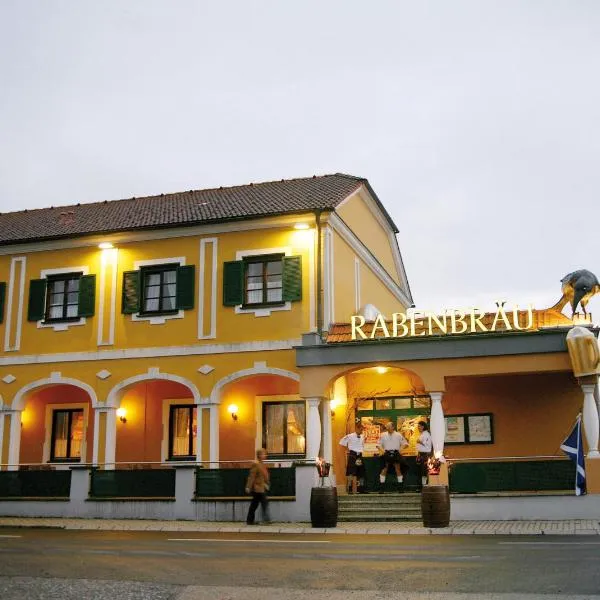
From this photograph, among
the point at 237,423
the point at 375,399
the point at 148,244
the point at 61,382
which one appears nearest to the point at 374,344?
the point at 375,399

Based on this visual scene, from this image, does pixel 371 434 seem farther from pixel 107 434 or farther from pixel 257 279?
pixel 107 434

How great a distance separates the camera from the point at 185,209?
987 inches

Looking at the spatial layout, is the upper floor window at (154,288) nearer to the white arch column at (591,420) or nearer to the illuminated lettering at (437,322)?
the illuminated lettering at (437,322)

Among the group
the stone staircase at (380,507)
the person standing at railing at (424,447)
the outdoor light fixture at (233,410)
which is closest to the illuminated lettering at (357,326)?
the person standing at railing at (424,447)

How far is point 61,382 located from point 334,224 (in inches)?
348

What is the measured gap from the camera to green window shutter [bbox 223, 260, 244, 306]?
22.5 meters

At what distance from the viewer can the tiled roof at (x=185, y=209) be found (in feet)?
75.7

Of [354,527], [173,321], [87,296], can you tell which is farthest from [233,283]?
[354,527]

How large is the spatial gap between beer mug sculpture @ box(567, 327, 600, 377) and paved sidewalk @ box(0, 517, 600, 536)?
127 inches

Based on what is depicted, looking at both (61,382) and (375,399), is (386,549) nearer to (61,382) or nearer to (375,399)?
(375,399)

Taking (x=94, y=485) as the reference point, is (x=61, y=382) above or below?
above

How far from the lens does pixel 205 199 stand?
2611 centimetres

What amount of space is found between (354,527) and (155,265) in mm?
9636

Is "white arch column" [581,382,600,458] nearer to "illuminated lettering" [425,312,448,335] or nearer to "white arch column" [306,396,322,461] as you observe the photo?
"illuminated lettering" [425,312,448,335]
